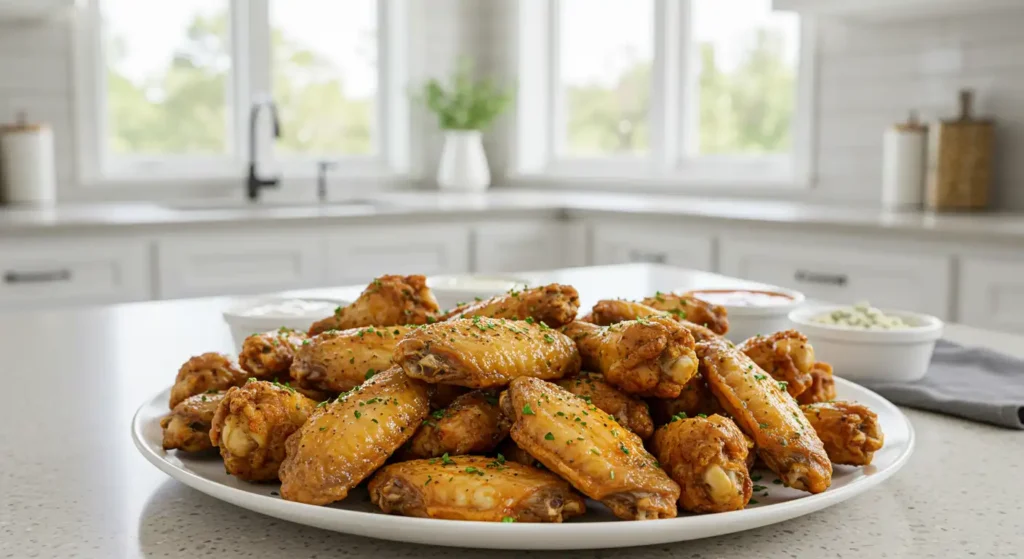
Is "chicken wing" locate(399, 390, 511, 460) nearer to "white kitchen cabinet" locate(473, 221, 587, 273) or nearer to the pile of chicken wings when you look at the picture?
the pile of chicken wings

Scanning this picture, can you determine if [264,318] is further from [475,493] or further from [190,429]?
[475,493]

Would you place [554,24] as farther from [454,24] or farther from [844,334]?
[844,334]

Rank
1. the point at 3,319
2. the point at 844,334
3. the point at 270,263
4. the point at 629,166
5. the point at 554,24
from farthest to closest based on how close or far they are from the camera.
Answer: the point at 554,24
the point at 629,166
the point at 270,263
the point at 3,319
the point at 844,334

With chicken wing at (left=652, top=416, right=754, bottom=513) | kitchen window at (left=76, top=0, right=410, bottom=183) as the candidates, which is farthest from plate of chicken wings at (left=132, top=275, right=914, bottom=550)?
kitchen window at (left=76, top=0, right=410, bottom=183)

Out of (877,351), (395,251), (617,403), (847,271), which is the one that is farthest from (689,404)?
(395,251)

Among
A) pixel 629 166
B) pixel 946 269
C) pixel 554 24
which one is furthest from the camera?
pixel 554 24

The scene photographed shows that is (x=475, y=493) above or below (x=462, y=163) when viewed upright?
below

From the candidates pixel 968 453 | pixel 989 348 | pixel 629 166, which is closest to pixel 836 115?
pixel 629 166
